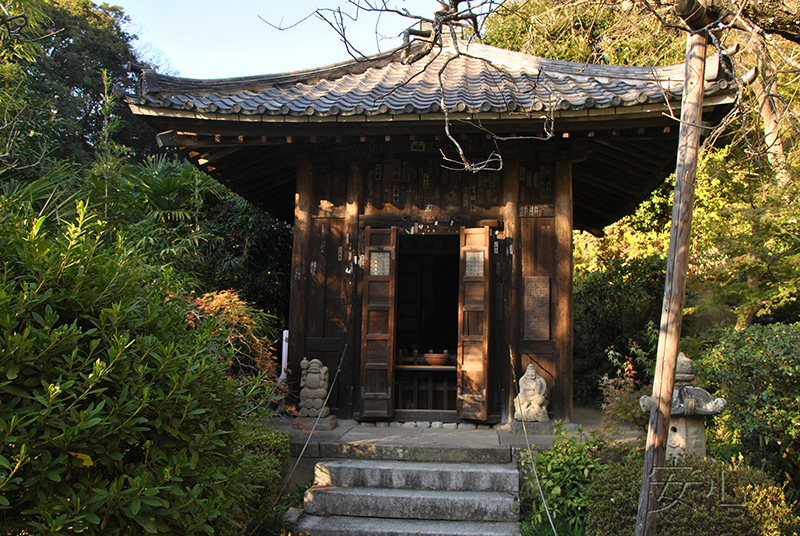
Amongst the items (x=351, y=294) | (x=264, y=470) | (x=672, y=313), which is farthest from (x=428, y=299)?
(x=672, y=313)

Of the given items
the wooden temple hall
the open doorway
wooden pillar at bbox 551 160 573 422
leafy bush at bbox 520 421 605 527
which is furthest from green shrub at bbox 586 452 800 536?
the open doorway

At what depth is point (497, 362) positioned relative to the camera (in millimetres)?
6570

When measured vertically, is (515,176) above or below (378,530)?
above

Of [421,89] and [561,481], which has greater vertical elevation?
[421,89]

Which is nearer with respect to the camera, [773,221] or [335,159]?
[335,159]

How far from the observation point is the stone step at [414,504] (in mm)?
4711

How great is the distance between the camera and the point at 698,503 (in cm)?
383

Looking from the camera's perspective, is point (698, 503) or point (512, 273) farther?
point (512, 273)

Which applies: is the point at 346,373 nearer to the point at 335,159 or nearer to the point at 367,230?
the point at 367,230

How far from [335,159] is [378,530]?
445cm

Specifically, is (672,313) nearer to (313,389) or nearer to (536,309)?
(536,309)

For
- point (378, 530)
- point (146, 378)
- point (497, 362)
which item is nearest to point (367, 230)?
point (497, 362)

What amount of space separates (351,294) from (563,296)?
2601 mm

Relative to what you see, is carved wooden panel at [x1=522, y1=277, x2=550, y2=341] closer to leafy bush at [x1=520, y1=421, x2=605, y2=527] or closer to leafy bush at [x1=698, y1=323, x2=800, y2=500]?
leafy bush at [x1=520, y1=421, x2=605, y2=527]
